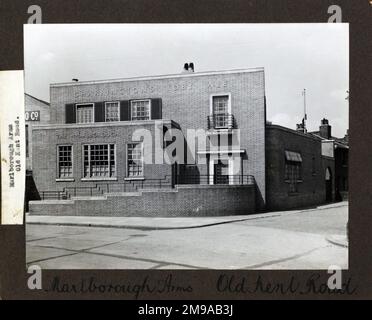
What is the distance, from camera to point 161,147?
11211 millimetres

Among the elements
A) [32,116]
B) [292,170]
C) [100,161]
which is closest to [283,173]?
[292,170]

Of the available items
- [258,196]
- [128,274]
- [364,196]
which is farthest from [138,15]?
[258,196]

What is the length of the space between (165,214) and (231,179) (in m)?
2.95

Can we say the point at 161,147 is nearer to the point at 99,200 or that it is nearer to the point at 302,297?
the point at 99,200

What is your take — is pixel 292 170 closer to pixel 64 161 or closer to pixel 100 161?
pixel 100 161

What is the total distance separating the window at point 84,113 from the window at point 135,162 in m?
1.76

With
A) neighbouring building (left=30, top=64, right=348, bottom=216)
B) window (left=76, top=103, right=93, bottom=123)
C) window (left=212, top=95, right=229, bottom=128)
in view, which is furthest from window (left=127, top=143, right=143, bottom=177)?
window (left=212, top=95, right=229, bottom=128)

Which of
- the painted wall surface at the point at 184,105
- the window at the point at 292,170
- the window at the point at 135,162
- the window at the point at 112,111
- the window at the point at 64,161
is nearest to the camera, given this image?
the painted wall surface at the point at 184,105

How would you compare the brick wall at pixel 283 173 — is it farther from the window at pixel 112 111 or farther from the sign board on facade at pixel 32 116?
the sign board on facade at pixel 32 116

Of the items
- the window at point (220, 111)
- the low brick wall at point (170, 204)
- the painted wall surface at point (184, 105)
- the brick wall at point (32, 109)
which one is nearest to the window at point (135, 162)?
the painted wall surface at point (184, 105)

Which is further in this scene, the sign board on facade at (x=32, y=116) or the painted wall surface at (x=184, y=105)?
the painted wall surface at (x=184, y=105)

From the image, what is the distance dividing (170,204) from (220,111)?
4128mm

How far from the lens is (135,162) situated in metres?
12.6

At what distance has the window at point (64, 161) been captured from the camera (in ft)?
38.3
